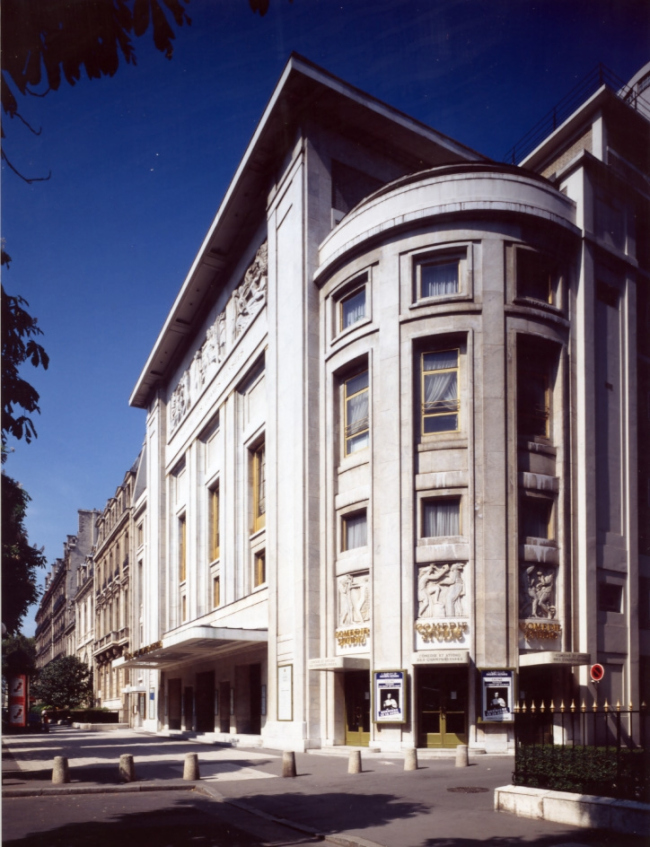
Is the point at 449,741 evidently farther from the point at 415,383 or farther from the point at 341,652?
the point at 415,383

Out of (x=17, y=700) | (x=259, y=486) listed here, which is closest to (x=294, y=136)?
(x=259, y=486)

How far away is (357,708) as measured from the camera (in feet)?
96.4

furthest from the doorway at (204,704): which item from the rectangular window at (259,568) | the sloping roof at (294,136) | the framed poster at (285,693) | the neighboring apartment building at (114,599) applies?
the sloping roof at (294,136)

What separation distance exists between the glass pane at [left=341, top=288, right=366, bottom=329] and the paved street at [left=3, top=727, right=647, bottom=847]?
15.0 m

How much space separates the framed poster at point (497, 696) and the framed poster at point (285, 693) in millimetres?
7377

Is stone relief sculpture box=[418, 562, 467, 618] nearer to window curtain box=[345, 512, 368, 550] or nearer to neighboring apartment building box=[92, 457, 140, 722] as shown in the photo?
window curtain box=[345, 512, 368, 550]

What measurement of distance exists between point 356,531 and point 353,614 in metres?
2.79

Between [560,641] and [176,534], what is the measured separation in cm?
3316

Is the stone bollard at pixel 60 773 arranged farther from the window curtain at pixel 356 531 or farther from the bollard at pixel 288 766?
the window curtain at pixel 356 531

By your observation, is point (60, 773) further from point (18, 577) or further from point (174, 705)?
point (174, 705)

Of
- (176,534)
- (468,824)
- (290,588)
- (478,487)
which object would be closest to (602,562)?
(478,487)

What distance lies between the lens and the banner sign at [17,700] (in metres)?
24.6

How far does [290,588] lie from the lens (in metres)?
31.7

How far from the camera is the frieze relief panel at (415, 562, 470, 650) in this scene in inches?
1060
